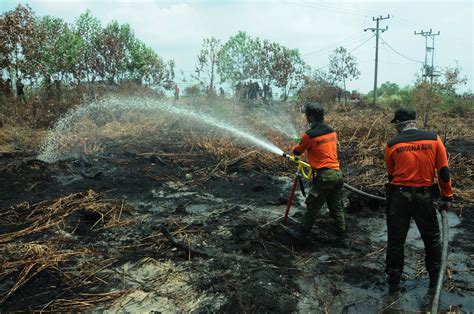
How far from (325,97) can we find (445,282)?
22013 mm

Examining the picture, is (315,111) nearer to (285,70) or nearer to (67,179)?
(67,179)

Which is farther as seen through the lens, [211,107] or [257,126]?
[211,107]

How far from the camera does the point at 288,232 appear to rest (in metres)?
5.34

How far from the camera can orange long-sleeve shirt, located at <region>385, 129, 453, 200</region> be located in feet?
12.6

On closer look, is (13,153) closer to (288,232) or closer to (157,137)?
(157,137)

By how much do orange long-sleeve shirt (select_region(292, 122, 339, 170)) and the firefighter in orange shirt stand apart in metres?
1.04

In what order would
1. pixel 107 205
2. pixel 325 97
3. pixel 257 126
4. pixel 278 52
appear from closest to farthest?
pixel 107 205 < pixel 257 126 < pixel 325 97 < pixel 278 52

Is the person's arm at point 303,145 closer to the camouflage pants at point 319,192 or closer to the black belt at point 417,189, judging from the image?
the camouflage pants at point 319,192

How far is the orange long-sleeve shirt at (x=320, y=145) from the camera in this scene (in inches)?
197

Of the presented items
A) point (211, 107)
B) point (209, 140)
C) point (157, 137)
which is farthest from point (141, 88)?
point (209, 140)

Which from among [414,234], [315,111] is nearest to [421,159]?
[315,111]

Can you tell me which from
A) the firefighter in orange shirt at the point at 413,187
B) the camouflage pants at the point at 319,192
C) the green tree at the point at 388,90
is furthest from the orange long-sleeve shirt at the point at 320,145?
the green tree at the point at 388,90

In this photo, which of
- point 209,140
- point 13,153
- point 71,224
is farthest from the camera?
point 209,140

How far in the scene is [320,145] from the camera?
16.5 ft
